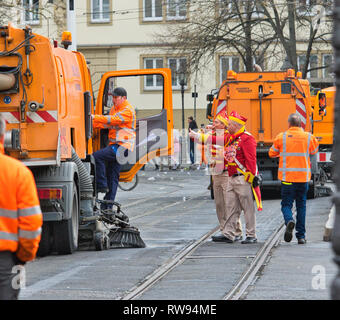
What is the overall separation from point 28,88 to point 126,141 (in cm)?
308

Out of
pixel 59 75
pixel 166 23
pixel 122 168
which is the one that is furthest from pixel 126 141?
pixel 166 23

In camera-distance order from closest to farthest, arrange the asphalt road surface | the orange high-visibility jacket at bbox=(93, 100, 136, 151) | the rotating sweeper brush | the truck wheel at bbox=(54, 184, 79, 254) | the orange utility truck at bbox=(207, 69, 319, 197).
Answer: the asphalt road surface → the truck wheel at bbox=(54, 184, 79, 254) → the rotating sweeper brush → the orange high-visibility jacket at bbox=(93, 100, 136, 151) → the orange utility truck at bbox=(207, 69, 319, 197)

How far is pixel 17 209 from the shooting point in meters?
5.48

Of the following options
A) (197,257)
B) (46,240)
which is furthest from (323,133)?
(46,240)

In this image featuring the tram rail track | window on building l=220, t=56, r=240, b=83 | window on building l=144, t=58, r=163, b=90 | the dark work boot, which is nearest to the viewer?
the tram rail track

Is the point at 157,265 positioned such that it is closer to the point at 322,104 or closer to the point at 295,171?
the point at 295,171

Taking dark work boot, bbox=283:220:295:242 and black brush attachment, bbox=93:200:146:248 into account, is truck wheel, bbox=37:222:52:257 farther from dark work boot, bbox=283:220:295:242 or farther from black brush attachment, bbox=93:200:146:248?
dark work boot, bbox=283:220:295:242

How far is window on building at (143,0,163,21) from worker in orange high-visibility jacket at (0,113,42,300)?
4658cm

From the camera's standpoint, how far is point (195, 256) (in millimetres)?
11781

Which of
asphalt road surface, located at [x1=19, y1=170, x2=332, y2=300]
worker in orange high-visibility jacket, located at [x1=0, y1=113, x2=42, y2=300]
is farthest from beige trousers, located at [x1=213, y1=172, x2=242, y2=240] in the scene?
worker in orange high-visibility jacket, located at [x1=0, y1=113, x2=42, y2=300]

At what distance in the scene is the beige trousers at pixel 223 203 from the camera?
13.3 m

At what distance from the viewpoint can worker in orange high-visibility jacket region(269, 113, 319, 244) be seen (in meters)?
13.0

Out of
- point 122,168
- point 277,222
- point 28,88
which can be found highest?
point 28,88
